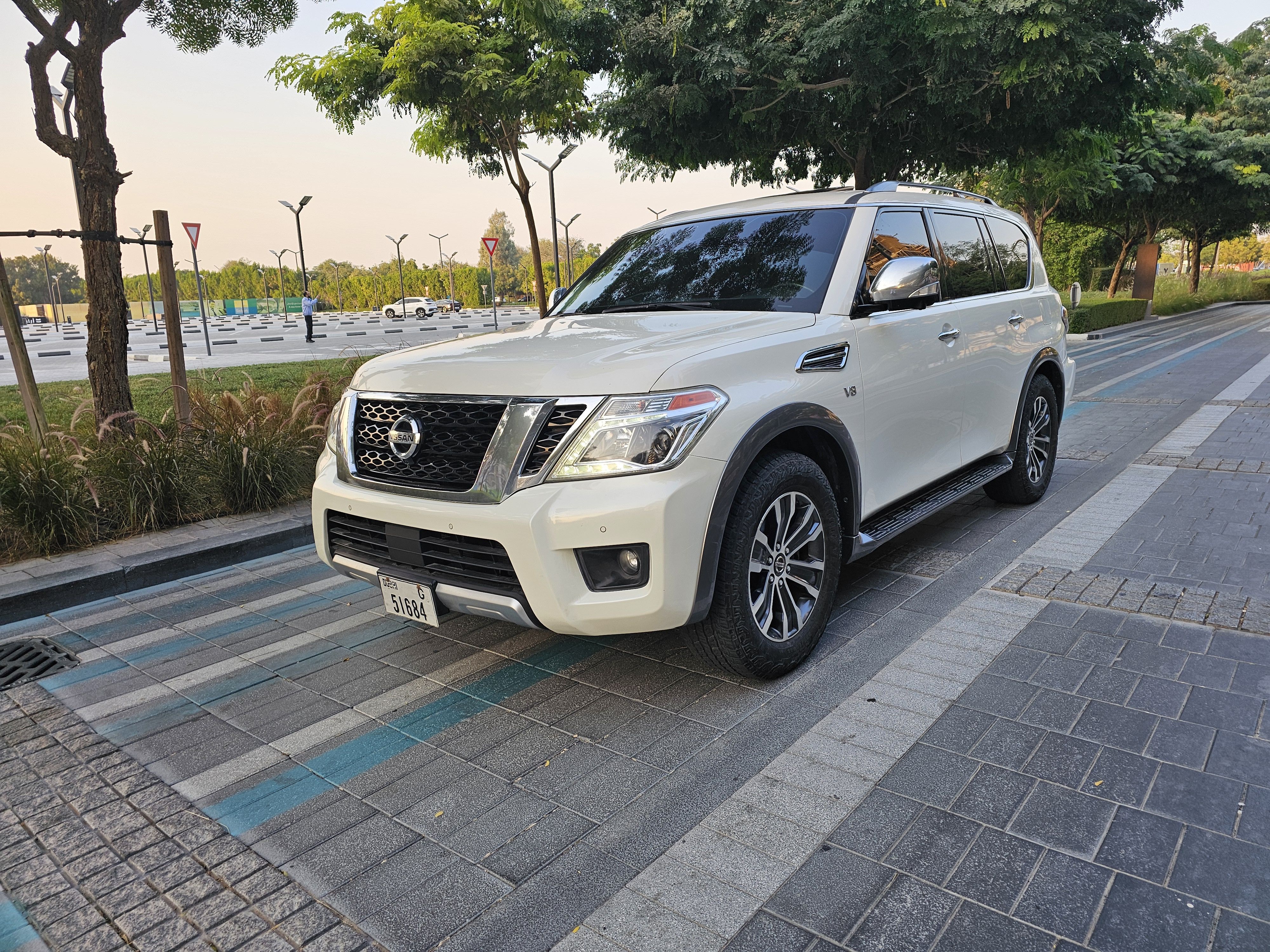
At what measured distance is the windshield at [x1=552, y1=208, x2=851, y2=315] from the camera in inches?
153

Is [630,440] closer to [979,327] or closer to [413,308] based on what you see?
[979,327]

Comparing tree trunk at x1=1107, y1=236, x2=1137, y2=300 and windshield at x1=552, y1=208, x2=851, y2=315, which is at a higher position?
tree trunk at x1=1107, y1=236, x2=1137, y2=300

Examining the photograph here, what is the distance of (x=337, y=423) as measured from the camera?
3.66 meters

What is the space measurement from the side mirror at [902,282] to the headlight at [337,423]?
2.37 m

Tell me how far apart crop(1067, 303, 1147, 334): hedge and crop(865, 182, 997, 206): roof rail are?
53.3 ft

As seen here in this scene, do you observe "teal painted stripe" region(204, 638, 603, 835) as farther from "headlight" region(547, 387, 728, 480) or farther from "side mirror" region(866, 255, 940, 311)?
"side mirror" region(866, 255, 940, 311)

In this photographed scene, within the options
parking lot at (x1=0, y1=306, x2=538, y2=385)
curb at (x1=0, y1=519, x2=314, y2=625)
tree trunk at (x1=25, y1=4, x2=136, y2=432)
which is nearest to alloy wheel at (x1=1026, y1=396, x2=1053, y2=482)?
parking lot at (x1=0, y1=306, x2=538, y2=385)

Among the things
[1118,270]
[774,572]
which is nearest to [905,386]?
[774,572]

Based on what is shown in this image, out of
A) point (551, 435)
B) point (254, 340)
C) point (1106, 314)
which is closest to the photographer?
point (551, 435)

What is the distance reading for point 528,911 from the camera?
2.25 m

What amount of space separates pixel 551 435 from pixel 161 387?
11.2m

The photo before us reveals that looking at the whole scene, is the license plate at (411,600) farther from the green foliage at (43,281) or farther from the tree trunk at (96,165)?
the green foliage at (43,281)

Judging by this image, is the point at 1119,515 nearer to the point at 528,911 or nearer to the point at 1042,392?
the point at 1042,392

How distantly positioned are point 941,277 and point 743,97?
29.5 feet
